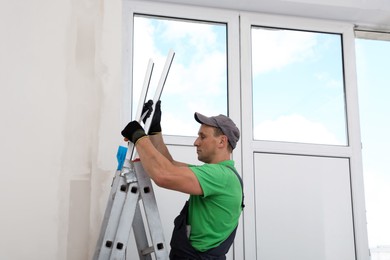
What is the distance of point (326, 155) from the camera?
10.6 feet

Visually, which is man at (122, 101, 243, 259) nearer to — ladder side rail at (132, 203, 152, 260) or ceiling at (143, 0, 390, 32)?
ladder side rail at (132, 203, 152, 260)

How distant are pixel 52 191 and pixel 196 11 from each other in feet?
4.68

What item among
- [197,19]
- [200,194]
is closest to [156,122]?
[200,194]

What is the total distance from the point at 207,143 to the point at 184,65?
843mm

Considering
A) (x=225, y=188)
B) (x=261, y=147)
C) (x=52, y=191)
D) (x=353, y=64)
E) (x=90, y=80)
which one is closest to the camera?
(x=225, y=188)

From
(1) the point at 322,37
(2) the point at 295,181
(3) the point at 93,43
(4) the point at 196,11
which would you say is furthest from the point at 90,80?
(1) the point at 322,37

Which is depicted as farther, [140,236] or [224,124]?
[224,124]

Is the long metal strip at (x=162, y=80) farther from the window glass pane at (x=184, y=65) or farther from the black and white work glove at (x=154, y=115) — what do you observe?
the window glass pane at (x=184, y=65)

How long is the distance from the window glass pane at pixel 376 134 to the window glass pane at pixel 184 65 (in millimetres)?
978

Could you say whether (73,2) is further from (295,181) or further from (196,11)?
(295,181)

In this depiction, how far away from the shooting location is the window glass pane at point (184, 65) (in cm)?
307

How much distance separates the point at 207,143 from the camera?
2.47 metres

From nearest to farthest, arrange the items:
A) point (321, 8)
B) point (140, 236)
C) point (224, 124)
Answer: point (140, 236) < point (224, 124) < point (321, 8)

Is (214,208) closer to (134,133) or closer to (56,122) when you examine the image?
(134,133)
